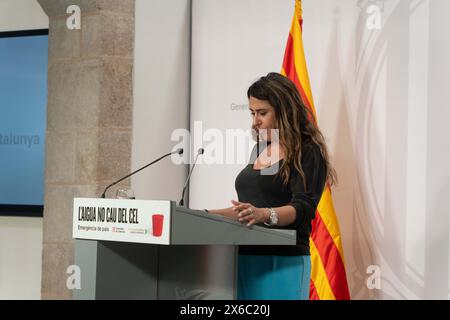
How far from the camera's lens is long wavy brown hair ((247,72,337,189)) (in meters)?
2.45

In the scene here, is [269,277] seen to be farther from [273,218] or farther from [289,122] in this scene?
[289,122]

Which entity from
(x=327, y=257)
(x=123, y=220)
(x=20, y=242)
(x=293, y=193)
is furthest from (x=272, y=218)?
(x=20, y=242)


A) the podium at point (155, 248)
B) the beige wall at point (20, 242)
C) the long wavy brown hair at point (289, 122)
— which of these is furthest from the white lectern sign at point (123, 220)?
the beige wall at point (20, 242)

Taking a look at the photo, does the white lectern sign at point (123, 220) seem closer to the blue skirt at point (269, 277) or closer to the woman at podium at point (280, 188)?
the woman at podium at point (280, 188)

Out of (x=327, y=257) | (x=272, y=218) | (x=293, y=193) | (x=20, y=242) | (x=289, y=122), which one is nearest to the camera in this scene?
(x=272, y=218)

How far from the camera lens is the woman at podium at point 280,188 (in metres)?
2.29

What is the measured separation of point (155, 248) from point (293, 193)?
55cm

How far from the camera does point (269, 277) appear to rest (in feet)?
7.53

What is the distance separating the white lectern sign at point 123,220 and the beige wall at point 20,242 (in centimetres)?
307

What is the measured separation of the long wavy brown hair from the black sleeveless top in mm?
26

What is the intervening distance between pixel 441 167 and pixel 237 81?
144cm

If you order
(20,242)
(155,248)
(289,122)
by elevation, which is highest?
(289,122)
